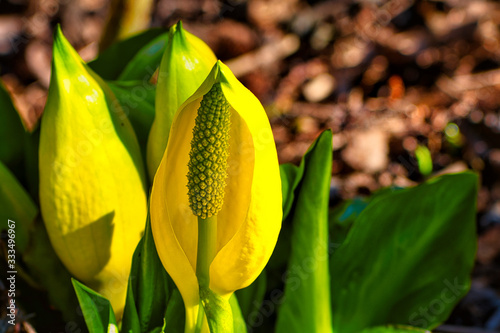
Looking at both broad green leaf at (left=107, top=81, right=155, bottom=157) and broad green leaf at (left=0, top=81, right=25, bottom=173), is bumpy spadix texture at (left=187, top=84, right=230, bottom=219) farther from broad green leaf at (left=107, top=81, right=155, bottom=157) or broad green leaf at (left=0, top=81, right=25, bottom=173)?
broad green leaf at (left=0, top=81, right=25, bottom=173)

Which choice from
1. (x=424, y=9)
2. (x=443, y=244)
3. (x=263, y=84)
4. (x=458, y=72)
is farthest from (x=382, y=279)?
(x=424, y=9)

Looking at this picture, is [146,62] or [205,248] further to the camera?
[146,62]

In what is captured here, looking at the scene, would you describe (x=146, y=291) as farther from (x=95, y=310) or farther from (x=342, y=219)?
(x=342, y=219)

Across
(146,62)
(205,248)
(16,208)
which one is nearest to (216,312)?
(205,248)

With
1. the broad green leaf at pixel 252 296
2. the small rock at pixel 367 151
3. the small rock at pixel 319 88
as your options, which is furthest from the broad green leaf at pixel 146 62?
the small rock at pixel 319 88

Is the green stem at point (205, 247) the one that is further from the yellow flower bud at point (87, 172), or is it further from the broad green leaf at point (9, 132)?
the broad green leaf at point (9, 132)

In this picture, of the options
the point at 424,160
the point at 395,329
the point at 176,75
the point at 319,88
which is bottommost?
the point at 424,160
